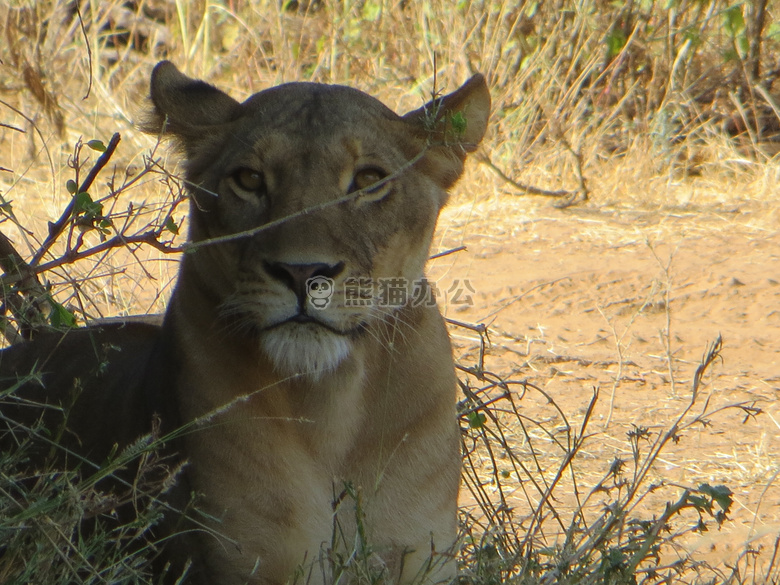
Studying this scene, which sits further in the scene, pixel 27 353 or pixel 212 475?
pixel 27 353

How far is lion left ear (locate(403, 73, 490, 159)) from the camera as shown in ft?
8.81

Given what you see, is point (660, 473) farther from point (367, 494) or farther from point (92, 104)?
point (92, 104)

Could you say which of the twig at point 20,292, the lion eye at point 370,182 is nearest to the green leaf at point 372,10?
the twig at point 20,292

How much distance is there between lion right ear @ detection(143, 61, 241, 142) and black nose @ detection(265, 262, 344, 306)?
0.61m

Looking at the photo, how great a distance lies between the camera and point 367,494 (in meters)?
2.66

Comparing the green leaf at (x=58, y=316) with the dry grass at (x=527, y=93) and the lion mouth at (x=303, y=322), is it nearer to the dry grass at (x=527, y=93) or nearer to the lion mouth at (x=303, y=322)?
the lion mouth at (x=303, y=322)

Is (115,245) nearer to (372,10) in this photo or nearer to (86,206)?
(86,206)

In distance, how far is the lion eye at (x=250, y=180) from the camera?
8.70 feet

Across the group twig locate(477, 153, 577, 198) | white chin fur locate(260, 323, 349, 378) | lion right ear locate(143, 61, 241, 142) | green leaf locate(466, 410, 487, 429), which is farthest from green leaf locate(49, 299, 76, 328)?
twig locate(477, 153, 577, 198)

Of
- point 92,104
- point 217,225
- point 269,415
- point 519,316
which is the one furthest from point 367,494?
point 92,104

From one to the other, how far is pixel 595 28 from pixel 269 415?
6.34 metres

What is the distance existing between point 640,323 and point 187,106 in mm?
3629

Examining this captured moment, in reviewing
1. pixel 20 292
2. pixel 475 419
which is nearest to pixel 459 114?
pixel 475 419

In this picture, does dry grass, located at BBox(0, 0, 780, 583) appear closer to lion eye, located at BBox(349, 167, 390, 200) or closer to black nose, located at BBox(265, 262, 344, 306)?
lion eye, located at BBox(349, 167, 390, 200)
